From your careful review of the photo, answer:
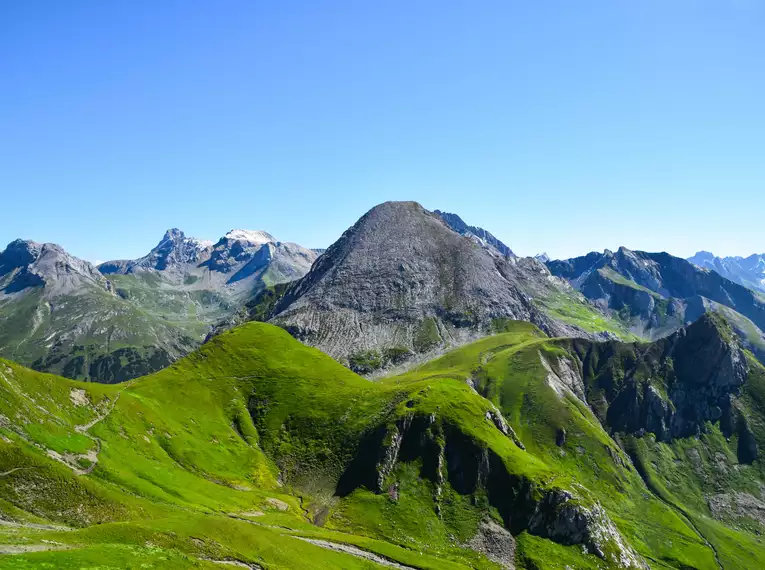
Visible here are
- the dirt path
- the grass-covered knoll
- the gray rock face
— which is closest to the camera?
the grass-covered knoll

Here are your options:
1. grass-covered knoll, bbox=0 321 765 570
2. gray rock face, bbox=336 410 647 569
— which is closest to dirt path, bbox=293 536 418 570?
grass-covered knoll, bbox=0 321 765 570

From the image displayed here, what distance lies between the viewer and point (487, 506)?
159375 mm

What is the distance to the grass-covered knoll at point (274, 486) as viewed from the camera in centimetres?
7938

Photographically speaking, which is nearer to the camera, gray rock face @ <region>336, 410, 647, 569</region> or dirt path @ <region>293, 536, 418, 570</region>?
dirt path @ <region>293, 536, 418, 570</region>

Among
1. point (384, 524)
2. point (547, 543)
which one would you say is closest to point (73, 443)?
point (384, 524)

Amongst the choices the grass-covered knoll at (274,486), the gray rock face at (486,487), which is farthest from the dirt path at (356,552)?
the gray rock face at (486,487)

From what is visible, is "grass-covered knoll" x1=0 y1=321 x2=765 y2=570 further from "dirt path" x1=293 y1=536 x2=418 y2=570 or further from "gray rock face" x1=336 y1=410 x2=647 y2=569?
"dirt path" x1=293 y1=536 x2=418 y2=570

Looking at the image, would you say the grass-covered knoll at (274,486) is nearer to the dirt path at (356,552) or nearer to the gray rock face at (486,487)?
the gray rock face at (486,487)

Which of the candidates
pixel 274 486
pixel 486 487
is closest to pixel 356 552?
pixel 274 486

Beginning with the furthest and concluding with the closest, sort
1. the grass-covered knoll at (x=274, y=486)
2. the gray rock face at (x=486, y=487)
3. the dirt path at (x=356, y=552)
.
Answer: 1. the gray rock face at (x=486, y=487)
2. the dirt path at (x=356, y=552)
3. the grass-covered knoll at (x=274, y=486)

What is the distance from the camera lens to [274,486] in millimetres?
163500

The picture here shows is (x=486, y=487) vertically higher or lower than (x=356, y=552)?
higher

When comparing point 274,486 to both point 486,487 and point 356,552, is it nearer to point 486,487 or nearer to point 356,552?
point 356,552

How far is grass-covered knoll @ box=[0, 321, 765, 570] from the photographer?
7938 cm
